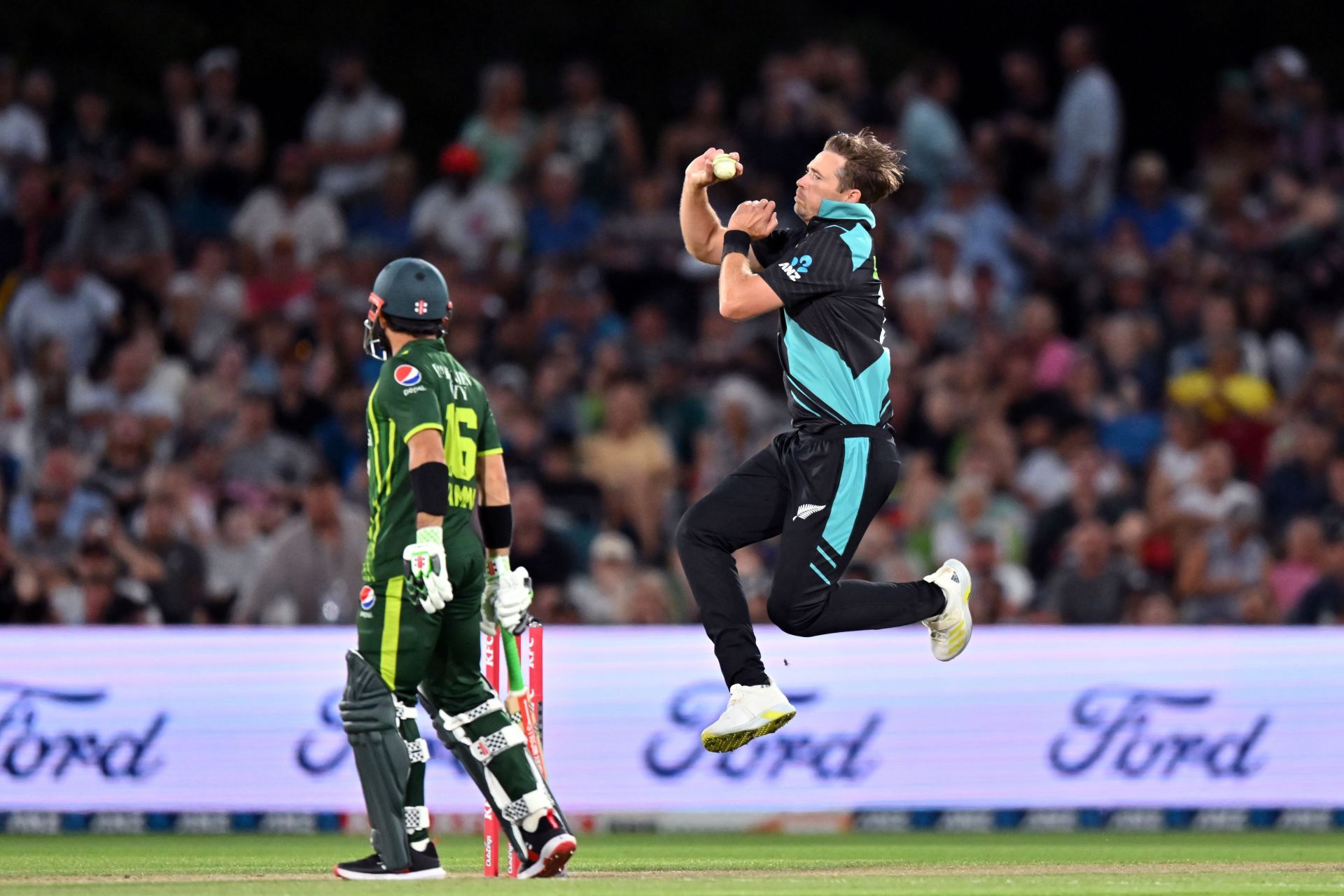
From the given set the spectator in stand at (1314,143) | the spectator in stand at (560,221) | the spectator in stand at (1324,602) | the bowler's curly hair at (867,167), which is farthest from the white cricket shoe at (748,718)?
the spectator in stand at (1314,143)

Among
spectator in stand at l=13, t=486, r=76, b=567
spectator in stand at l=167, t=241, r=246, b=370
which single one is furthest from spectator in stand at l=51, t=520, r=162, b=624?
spectator in stand at l=167, t=241, r=246, b=370

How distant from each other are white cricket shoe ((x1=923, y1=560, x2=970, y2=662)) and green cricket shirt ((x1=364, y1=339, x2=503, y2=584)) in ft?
6.75

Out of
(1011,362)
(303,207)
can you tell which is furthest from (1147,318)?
(303,207)

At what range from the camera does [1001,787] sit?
1324cm

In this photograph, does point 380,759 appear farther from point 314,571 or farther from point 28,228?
point 28,228

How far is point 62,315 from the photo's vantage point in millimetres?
16859

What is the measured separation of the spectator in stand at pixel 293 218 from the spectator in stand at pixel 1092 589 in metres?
7.08

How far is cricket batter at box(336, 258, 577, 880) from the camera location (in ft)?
27.9

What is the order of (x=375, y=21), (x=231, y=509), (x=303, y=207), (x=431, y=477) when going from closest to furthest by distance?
(x=431, y=477) < (x=231, y=509) < (x=303, y=207) < (x=375, y=21)

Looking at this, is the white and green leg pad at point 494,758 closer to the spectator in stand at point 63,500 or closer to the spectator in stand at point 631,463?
the spectator in stand at point 63,500

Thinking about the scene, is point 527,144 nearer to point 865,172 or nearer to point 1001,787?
point 1001,787

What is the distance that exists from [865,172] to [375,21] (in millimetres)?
12738

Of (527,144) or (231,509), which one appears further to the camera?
(527,144)

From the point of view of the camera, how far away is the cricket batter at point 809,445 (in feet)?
28.4
